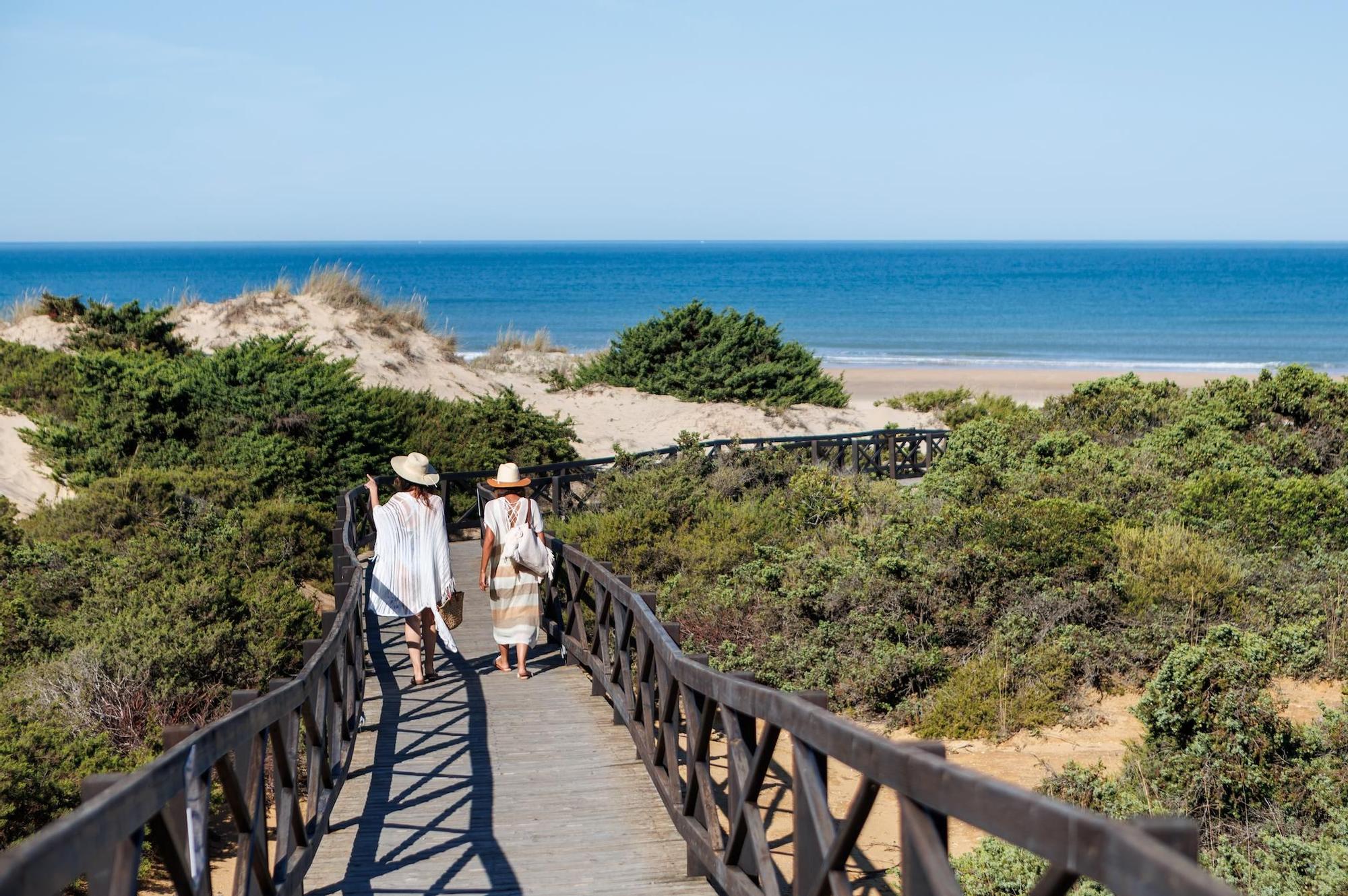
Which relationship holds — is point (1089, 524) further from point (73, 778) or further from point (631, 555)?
point (73, 778)

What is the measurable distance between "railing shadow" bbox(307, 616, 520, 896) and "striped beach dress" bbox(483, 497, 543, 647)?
0.50 m

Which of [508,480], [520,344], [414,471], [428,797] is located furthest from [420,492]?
[520,344]

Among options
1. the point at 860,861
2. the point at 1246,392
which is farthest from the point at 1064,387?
the point at 860,861

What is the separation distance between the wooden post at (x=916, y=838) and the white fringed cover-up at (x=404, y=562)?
19.7ft

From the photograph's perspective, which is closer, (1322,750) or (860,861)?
(860,861)

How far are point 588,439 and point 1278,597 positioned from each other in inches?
680

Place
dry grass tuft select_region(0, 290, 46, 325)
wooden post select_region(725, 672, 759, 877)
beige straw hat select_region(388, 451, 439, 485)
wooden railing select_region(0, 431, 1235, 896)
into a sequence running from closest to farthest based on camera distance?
wooden railing select_region(0, 431, 1235, 896) → wooden post select_region(725, 672, 759, 877) → beige straw hat select_region(388, 451, 439, 485) → dry grass tuft select_region(0, 290, 46, 325)

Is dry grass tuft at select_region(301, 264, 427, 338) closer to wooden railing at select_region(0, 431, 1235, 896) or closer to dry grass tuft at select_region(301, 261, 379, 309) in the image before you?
dry grass tuft at select_region(301, 261, 379, 309)

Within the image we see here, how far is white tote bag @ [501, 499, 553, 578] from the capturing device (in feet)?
27.9

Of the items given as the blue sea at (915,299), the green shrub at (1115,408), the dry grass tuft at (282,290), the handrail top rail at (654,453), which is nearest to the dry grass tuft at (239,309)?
the dry grass tuft at (282,290)

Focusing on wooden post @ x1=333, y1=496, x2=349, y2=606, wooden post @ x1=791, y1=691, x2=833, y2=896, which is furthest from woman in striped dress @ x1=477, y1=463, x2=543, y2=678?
wooden post @ x1=791, y1=691, x2=833, y2=896

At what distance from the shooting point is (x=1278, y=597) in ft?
30.2

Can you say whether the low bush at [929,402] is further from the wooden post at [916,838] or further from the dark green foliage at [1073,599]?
the wooden post at [916,838]

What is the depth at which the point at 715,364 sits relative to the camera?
28.2m
